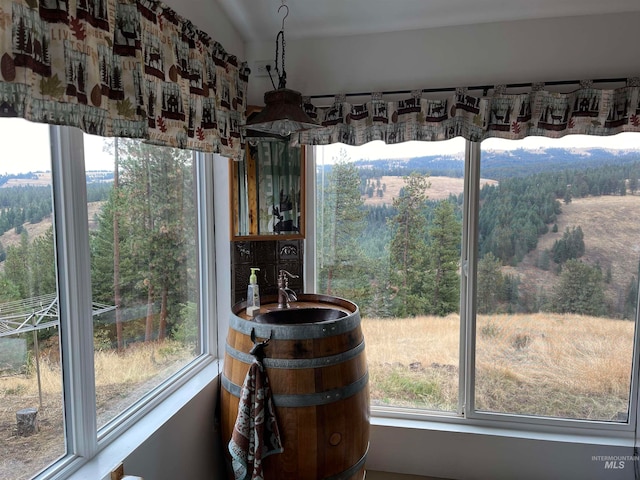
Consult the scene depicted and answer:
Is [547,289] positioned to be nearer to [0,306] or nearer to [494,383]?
[494,383]

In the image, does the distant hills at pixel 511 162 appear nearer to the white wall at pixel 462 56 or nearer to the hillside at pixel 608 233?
the hillside at pixel 608 233

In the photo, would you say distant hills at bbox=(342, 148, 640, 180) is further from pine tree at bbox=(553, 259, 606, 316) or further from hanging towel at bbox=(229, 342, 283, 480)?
hanging towel at bbox=(229, 342, 283, 480)

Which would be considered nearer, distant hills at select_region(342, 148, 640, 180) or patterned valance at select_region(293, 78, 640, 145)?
patterned valance at select_region(293, 78, 640, 145)

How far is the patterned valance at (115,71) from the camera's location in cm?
91

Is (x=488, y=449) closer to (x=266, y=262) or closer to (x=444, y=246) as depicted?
(x=444, y=246)

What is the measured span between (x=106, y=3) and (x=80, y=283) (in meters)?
0.78

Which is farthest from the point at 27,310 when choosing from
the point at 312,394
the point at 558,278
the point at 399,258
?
the point at 558,278

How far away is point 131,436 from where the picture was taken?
146 cm

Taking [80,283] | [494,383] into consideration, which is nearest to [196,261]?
[80,283]

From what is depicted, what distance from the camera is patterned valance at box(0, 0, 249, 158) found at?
3.00ft

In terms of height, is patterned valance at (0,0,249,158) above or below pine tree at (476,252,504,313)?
above

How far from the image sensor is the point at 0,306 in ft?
3.39
